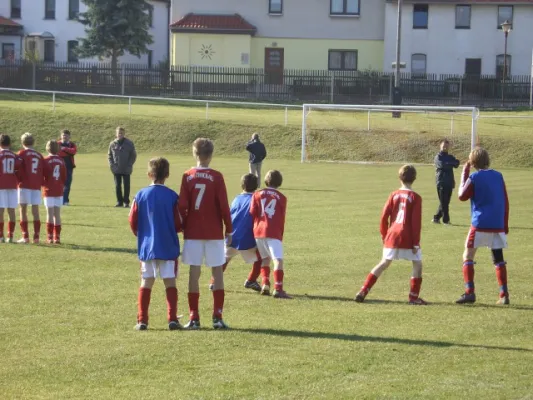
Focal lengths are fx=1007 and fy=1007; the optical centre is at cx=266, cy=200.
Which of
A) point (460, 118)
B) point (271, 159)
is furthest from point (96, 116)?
point (460, 118)

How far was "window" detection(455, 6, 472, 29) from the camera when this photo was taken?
6220cm

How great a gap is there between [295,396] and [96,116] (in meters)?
38.7

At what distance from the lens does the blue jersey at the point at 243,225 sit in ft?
42.2

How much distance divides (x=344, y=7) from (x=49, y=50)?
22.3 metres

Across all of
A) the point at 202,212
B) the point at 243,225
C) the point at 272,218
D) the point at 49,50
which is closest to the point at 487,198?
the point at 272,218

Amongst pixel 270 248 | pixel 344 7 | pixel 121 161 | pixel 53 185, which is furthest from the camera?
pixel 344 7

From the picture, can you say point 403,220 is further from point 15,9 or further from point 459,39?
point 15,9

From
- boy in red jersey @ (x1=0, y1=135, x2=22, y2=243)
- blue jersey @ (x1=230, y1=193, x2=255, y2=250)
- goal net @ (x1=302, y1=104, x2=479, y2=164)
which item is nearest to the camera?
blue jersey @ (x1=230, y1=193, x2=255, y2=250)

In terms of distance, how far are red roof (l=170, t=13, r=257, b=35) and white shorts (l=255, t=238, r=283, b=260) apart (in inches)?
1946

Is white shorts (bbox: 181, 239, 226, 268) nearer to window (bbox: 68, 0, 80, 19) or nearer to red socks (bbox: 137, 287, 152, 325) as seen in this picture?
red socks (bbox: 137, 287, 152, 325)

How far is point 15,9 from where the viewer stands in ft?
238

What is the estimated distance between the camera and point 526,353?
377 inches

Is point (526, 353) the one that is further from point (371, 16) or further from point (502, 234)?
point (371, 16)

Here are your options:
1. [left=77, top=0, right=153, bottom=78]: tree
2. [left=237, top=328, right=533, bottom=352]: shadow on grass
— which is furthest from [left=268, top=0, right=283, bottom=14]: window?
[left=237, top=328, right=533, bottom=352]: shadow on grass
